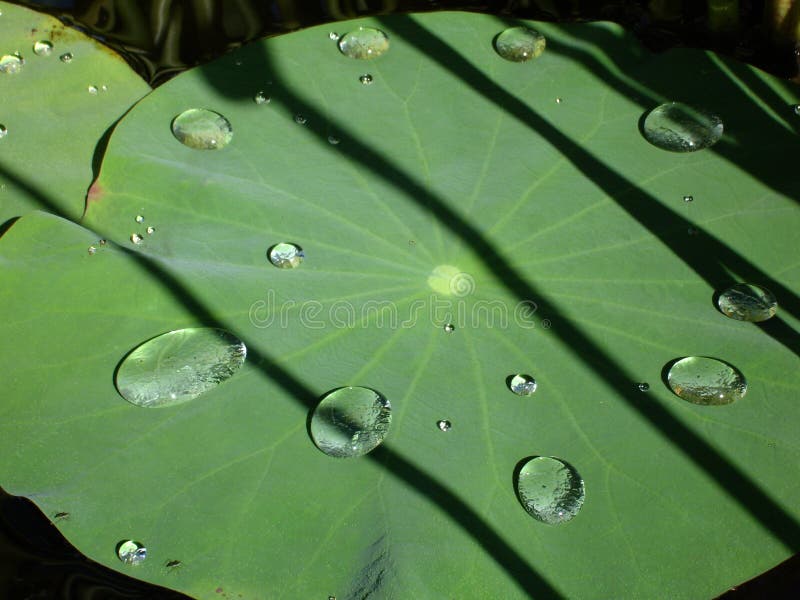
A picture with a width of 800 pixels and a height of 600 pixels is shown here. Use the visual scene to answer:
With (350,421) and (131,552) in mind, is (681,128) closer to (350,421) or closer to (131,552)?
(350,421)

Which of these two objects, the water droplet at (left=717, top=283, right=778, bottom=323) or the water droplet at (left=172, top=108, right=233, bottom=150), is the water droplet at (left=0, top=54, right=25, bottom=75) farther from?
the water droplet at (left=717, top=283, right=778, bottom=323)

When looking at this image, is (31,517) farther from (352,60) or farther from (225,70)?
(352,60)

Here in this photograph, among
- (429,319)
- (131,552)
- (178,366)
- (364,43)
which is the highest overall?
(364,43)

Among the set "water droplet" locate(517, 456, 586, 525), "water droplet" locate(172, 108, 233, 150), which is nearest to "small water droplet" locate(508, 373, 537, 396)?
"water droplet" locate(517, 456, 586, 525)

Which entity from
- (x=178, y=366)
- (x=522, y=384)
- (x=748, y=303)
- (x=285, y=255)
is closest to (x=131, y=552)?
(x=178, y=366)

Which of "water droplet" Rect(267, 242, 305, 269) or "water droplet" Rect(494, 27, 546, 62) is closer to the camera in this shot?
"water droplet" Rect(267, 242, 305, 269)

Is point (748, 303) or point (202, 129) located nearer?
point (748, 303)
